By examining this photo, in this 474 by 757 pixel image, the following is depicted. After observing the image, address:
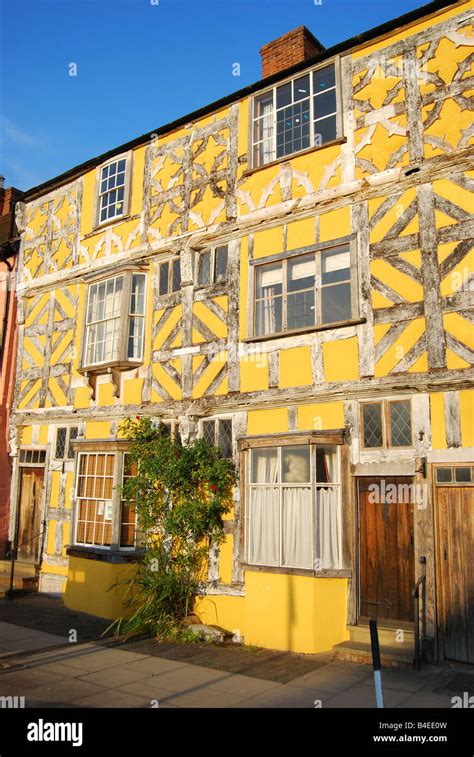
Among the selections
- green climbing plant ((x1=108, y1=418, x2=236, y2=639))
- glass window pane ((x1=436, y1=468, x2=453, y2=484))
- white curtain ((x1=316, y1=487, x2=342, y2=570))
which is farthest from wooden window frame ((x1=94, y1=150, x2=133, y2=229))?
glass window pane ((x1=436, y1=468, x2=453, y2=484))

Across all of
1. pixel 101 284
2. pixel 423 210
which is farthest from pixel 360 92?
pixel 101 284

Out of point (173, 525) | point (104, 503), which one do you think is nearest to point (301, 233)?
point (173, 525)

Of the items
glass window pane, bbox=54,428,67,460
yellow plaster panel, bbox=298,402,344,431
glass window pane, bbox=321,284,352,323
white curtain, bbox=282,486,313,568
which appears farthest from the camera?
glass window pane, bbox=54,428,67,460

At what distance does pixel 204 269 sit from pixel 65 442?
5.32 m

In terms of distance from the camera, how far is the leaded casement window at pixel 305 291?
31.3ft

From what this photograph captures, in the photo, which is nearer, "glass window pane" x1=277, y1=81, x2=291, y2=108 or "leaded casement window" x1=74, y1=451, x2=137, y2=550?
"glass window pane" x1=277, y1=81, x2=291, y2=108

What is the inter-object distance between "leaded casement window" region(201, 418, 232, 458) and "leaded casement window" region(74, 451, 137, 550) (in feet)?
5.83

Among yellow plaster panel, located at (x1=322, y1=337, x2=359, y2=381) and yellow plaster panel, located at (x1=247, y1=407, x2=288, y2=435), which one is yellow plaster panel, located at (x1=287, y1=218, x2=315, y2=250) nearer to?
yellow plaster panel, located at (x1=322, y1=337, x2=359, y2=381)

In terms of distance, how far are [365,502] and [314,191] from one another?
5.21m

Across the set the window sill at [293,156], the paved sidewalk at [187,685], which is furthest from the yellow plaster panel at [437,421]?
the window sill at [293,156]

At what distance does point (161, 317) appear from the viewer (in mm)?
11984

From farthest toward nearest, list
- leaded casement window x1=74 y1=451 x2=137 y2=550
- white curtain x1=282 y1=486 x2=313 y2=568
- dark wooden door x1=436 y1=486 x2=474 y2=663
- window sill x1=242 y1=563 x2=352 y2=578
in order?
leaded casement window x1=74 y1=451 x2=137 y2=550, white curtain x1=282 y1=486 x2=313 y2=568, window sill x1=242 y1=563 x2=352 y2=578, dark wooden door x1=436 y1=486 x2=474 y2=663

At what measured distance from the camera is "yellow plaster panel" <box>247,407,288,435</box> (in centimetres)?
978

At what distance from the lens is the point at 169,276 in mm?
12016
